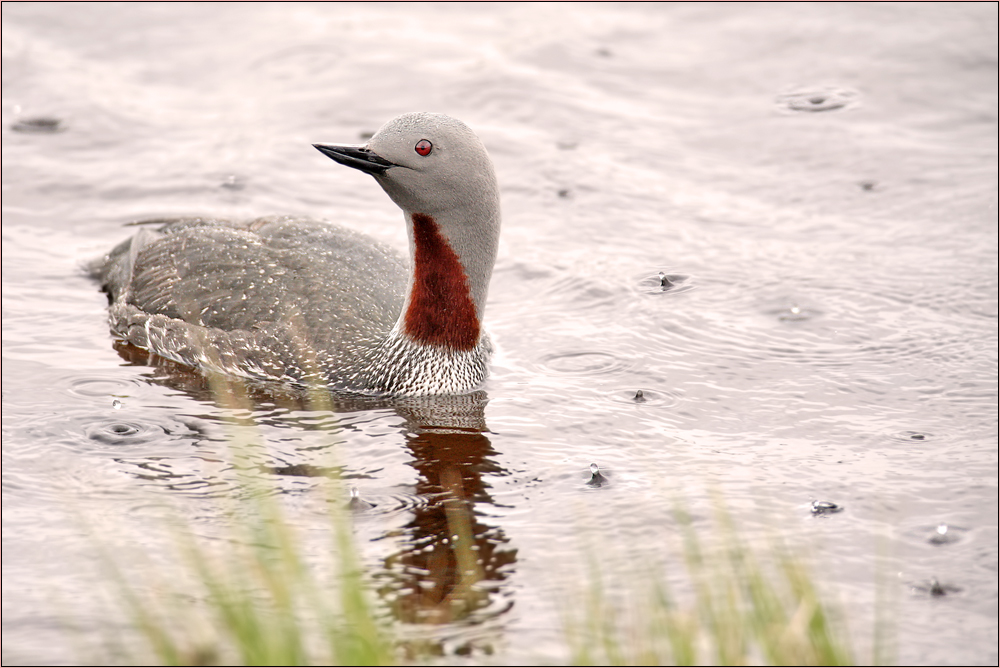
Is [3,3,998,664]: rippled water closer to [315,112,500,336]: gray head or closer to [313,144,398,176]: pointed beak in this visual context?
[315,112,500,336]: gray head

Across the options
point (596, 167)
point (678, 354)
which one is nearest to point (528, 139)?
point (596, 167)

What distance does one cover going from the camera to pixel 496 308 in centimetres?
856

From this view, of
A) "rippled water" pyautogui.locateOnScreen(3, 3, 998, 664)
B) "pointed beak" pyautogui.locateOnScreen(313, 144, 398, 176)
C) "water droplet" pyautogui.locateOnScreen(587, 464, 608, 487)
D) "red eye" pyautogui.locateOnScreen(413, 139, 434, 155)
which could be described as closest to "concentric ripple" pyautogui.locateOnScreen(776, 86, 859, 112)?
"rippled water" pyautogui.locateOnScreen(3, 3, 998, 664)

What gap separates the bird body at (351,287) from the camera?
22.3 ft

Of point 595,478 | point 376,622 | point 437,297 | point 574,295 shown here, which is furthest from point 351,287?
point 376,622

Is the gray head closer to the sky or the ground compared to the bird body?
closer to the sky

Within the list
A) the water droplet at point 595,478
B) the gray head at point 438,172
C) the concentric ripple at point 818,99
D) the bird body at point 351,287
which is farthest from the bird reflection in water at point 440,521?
the concentric ripple at point 818,99

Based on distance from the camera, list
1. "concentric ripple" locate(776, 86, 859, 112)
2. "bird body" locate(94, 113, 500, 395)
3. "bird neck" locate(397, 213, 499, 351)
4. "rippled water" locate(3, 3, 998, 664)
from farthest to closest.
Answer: "concentric ripple" locate(776, 86, 859, 112) → "bird neck" locate(397, 213, 499, 351) → "bird body" locate(94, 113, 500, 395) → "rippled water" locate(3, 3, 998, 664)

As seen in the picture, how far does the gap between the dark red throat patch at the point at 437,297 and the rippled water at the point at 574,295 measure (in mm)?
380

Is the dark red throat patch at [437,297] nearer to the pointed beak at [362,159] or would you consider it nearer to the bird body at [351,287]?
the bird body at [351,287]

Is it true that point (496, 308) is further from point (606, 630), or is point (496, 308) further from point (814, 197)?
point (606, 630)

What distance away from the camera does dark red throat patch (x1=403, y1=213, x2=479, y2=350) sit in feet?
23.3

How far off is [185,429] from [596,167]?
4.74 meters

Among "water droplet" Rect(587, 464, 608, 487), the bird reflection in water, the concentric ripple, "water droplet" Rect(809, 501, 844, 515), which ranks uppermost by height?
the concentric ripple
